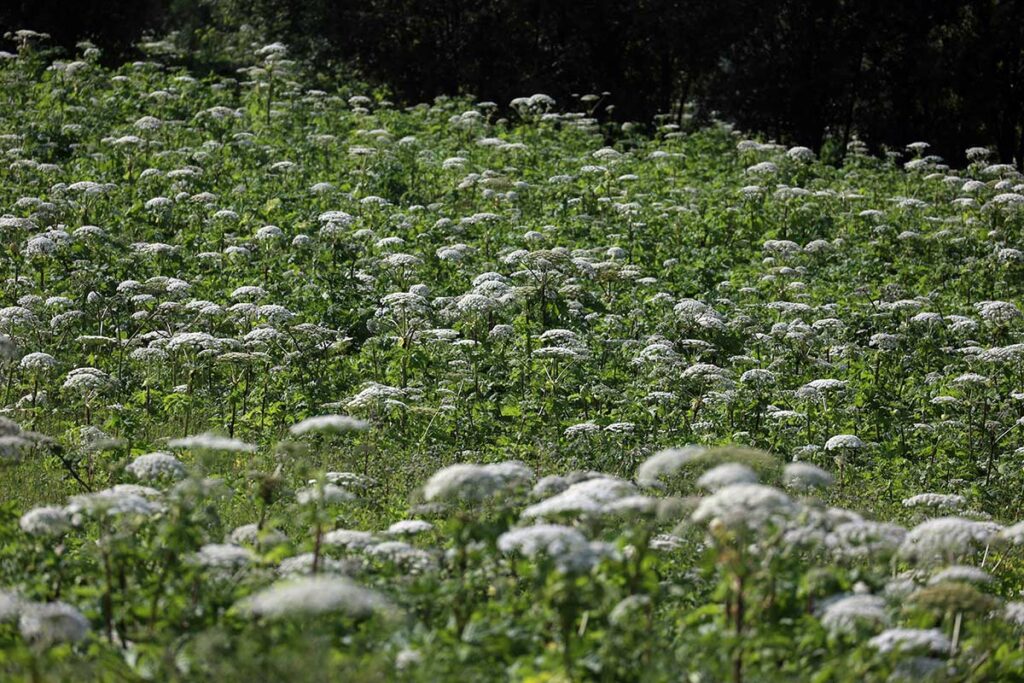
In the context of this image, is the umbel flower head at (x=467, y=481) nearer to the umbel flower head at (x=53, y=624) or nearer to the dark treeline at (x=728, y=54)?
the umbel flower head at (x=53, y=624)

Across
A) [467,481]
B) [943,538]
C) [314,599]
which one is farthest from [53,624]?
[943,538]

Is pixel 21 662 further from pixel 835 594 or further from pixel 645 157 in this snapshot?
pixel 645 157

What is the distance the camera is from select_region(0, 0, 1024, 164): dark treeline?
27438mm

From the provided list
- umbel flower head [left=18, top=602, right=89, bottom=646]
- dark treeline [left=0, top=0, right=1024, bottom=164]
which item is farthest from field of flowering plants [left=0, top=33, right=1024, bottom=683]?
dark treeline [left=0, top=0, right=1024, bottom=164]

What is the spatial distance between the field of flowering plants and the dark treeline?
500 cm

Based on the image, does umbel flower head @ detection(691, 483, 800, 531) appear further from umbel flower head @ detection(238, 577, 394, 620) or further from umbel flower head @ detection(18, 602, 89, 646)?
umbel flower head @ detection(18, 602, 89, 646)

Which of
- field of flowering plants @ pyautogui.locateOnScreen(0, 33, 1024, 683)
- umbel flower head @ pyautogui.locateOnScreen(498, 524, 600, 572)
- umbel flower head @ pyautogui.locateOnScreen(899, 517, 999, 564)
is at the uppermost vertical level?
umbel flower head @ pyautogui.locateOnScreen(498, 524, 600, 572)

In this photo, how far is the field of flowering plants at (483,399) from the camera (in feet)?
17.1

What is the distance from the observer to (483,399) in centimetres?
1134

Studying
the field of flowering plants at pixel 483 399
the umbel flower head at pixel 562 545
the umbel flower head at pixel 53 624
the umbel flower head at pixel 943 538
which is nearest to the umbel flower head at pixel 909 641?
→ the field of flowering plants at pixel 483 399

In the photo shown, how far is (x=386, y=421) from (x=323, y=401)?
0.63 meters

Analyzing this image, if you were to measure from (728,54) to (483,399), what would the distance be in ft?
64.7

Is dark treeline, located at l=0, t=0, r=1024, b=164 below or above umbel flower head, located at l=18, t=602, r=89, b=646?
above

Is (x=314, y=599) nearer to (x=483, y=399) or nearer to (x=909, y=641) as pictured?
(x=909, y=641)
